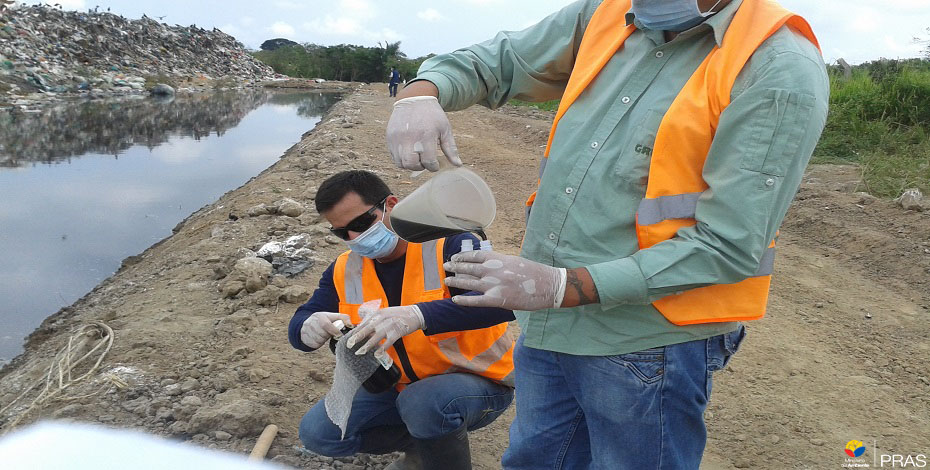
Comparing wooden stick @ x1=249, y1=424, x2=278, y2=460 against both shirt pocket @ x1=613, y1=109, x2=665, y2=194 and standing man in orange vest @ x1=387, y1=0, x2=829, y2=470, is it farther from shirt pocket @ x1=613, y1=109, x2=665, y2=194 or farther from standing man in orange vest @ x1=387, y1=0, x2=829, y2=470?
shirt pocket @ x1=613, y1=109, x2=665, y2=194

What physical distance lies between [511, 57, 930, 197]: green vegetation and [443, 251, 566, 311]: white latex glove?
729 centimetres

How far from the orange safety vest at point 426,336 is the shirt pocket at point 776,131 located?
1407 millimetres

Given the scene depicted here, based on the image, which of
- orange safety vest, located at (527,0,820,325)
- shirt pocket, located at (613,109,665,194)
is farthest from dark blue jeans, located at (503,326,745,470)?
shirt pocket, located at (613,109,665,194)

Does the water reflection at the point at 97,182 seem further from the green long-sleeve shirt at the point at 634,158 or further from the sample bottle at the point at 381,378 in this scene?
the green long-sleeve shirt at the point at 634,158

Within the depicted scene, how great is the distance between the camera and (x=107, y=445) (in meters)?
0.90

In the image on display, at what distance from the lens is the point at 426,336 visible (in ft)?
8.21

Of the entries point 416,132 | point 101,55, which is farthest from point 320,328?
point 101,55

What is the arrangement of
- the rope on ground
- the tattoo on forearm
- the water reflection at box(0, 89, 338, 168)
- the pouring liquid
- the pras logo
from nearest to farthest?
the tattoo on forearm → the pouring liquid → the pras logo → the rope on ground → the water reflection at box(0, 89, 338, 168)

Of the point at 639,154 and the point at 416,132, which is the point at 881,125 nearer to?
the point at 639,154

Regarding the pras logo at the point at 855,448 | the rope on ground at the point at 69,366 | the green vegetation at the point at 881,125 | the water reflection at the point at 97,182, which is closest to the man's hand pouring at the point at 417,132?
the pras logo at the point at 855,448

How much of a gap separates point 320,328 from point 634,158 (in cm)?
140

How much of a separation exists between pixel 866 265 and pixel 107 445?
5858mm

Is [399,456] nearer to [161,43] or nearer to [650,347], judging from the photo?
[650,347]

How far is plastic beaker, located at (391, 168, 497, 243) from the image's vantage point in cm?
176
